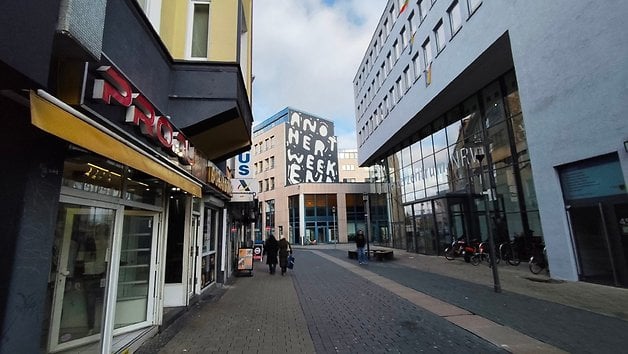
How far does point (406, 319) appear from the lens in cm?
664

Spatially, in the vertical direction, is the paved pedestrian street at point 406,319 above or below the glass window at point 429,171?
below

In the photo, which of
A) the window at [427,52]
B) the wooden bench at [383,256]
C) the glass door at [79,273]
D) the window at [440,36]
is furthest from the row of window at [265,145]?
the glass door at [79,273]

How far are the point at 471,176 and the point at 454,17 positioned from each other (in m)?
8.33

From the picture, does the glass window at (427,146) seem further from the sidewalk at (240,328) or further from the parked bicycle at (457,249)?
the sidewalk at (240,328)

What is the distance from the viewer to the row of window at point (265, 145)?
53.4 meters

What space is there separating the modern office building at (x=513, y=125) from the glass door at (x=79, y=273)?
912 cm

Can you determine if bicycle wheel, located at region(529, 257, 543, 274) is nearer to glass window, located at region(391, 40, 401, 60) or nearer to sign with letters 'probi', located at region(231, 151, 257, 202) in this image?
sign with letters 'probi', located at region(231, 151, 257, 202)

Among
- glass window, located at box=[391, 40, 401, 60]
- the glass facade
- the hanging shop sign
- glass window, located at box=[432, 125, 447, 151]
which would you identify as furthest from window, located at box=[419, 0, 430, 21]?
the hanging shop sign

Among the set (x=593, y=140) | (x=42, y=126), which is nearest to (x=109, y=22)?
(x=42, y=126)

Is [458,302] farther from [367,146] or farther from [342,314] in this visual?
[367,146]

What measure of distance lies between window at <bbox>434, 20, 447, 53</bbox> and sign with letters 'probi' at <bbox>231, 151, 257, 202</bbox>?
12.0 metres

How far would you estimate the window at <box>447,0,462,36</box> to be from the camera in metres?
16.6

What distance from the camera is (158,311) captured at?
6039 mm

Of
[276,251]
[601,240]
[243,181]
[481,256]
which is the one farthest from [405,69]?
[601,240]
